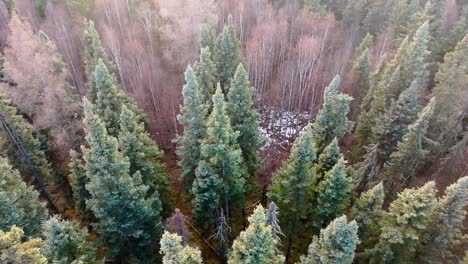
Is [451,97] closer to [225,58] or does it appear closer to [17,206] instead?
[225,58]

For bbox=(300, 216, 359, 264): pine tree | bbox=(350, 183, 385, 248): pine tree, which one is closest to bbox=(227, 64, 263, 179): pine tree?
bbox=(350, 183, 385, 248): pine tree

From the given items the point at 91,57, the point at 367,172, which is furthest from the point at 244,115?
the point at 91,57

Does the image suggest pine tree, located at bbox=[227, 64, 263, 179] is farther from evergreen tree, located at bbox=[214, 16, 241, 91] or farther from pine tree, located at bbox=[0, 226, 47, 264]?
pine tree, located at bbox=[0, 226, 47, 264]

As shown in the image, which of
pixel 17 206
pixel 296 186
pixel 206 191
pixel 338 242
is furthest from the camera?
pixel 206 191

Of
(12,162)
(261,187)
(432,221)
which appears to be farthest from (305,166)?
(12,162)

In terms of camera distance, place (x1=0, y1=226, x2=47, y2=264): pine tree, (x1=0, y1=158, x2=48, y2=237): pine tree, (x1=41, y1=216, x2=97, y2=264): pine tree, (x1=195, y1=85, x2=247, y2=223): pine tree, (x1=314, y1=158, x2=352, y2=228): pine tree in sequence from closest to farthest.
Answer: (x1=0, y1=226, x2=47, y2=264): pine tree → (x1=41, y1=216, x2=97, y2=264): pine tree → (x1=0, y1=158, x2=48, y2=237): pine tree → (x1=314, y1=158, x2=352, y2=228): pine tree → (x1=195, y1=85, x2=247, y2=223): pine tree

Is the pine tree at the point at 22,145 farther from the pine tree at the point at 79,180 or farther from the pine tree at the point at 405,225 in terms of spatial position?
the pine tree at the point at 405,225
